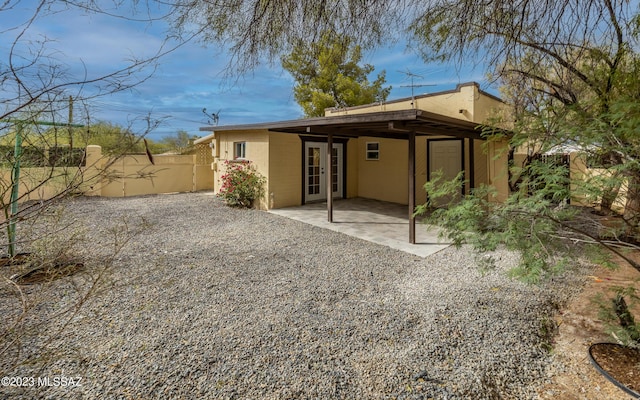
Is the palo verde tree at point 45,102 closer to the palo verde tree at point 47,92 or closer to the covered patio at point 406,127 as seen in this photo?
the palo verde tree at point 47,92

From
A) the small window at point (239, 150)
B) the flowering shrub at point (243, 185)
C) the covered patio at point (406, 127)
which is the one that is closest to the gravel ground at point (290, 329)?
the covered patio at point (406, 127)

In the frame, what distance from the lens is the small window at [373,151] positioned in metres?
11.8

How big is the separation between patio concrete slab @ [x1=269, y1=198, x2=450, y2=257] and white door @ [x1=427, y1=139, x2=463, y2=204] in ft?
5.61

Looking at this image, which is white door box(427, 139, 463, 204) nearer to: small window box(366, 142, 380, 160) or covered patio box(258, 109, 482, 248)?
Answer: covered patio box(258, 109, 482, 248)

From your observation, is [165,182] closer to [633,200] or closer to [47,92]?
[47,92]

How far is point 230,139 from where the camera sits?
38.3 feet

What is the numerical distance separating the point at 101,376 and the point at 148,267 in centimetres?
264

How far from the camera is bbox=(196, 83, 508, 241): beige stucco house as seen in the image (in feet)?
29.4

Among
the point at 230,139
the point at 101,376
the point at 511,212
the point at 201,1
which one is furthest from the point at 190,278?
the point at 230,139

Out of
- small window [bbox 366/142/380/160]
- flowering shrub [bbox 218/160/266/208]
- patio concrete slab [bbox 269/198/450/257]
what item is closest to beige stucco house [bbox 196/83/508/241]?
small window [bbox 366/142/380/160]

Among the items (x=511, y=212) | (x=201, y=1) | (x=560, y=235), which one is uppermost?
(x=201, y=1)

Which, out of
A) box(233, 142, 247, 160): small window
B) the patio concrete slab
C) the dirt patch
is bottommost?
the dirt patch

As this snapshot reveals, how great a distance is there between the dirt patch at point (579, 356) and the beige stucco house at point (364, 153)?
4.56 m

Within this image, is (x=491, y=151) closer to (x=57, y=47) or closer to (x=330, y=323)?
(x=330, y=323)
